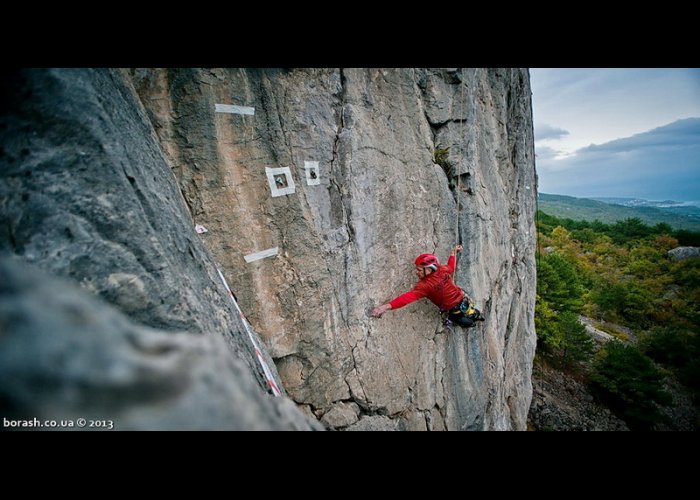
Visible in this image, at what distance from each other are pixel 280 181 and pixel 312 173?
1.67 feet

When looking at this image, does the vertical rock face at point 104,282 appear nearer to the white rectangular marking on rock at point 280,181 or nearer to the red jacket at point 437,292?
the white rectangular marking on rock at point 280,181

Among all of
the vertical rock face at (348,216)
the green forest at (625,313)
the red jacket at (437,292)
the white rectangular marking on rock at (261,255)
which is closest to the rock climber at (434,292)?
the red jacket at (437,292)

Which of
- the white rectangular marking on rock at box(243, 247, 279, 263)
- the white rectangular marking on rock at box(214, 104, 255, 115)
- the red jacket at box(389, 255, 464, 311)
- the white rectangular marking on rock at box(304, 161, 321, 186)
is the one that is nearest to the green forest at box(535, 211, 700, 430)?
the red jacket at box(389, 255, 464, 311)

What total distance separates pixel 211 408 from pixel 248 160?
3.44 meters

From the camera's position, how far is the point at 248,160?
3.63 m

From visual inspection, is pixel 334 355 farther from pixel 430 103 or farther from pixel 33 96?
pixel 430 103

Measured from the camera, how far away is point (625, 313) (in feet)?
104

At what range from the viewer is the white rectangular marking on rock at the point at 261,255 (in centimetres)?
372

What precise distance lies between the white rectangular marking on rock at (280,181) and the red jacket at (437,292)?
2.31m

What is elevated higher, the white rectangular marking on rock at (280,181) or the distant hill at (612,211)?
the white rectangular marking on rock at (280,181)

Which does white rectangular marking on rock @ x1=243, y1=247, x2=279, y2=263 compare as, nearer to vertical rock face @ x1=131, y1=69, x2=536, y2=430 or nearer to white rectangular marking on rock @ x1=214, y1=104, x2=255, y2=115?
vertical rock face @ x1=131, y1=69, x2=536, y2=430

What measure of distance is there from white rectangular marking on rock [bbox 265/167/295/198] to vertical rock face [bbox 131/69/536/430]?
29mm

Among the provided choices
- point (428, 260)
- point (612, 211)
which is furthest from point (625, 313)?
point (612, 211)
